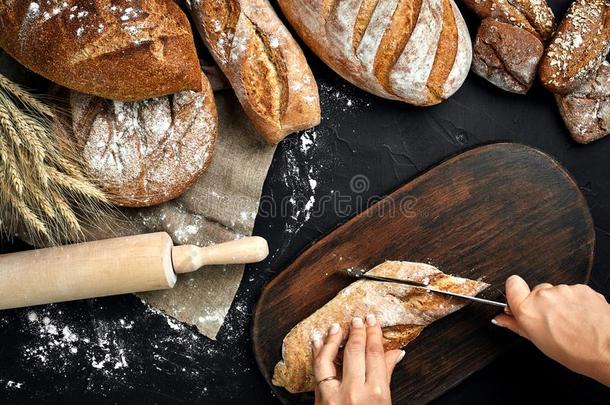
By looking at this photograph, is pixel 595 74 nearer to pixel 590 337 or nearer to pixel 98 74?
pixel 590 337

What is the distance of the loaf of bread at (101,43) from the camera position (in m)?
1.80

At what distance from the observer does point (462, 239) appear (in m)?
2.31

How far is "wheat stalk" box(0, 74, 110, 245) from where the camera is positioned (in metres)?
1.87

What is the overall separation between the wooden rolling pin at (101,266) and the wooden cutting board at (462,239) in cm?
33

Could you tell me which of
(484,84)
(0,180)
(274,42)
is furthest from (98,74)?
(484,84)

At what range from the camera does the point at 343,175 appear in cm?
233

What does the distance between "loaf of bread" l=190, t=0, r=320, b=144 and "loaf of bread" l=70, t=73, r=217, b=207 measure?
5.6 inches

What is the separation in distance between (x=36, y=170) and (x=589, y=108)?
6.49 feet

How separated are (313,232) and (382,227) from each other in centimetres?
27

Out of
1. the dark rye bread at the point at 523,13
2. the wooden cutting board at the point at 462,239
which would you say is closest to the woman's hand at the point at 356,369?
the wooden cutting board at the point at 462,239

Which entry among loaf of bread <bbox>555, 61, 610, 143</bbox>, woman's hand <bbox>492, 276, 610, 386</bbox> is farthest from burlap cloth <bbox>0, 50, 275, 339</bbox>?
loaf of bread <bbox>555, 61, 610, 143</bbox>

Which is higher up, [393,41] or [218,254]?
[393,41]

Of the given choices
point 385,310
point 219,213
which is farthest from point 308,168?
point 385,310

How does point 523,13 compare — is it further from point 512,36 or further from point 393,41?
point 393,41
